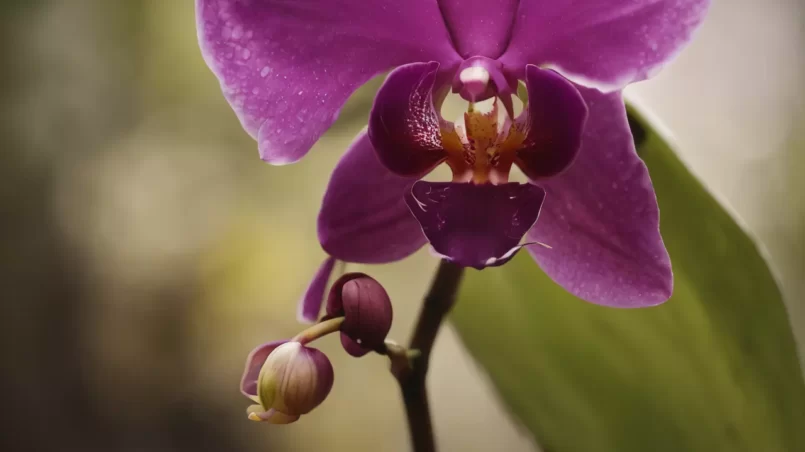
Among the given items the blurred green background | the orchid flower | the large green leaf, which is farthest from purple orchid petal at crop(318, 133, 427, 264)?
the blurred green background

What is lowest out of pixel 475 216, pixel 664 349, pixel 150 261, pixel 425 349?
pixel 150 261

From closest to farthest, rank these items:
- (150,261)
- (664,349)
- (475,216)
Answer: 1. (475,216)
2. (664,349)
3. (150,261)

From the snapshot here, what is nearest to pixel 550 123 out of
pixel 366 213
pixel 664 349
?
pixel 366 213

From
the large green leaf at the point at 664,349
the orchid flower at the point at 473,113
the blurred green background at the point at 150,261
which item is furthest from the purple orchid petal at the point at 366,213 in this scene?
the blurred green background at the point at 150,261

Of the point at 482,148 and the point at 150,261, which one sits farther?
the point at 150,261

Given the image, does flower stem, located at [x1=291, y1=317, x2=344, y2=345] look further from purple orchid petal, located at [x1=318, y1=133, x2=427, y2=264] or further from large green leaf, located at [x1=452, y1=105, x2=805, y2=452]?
large green leaf, located at [x1=452, y1=105, x2=805, y2=452]

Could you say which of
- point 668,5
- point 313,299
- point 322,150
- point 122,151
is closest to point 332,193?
point 313,299

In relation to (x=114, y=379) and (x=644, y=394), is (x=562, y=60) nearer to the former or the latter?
(x=644, y=394)

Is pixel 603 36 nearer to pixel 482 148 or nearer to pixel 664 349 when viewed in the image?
pixel 482 148

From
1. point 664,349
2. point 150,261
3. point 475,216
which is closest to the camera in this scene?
point 475,216
